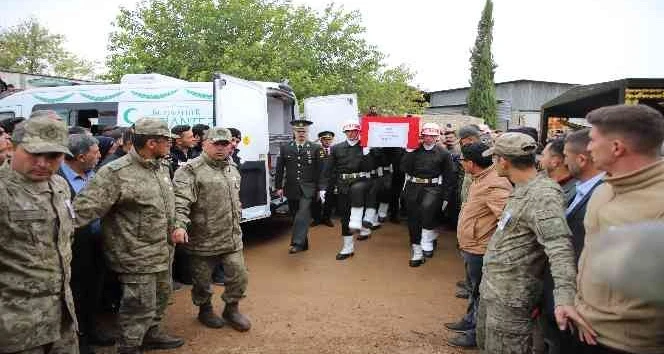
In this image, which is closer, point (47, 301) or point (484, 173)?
point (47, 301)

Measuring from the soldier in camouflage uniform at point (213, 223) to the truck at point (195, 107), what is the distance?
1.82 metres

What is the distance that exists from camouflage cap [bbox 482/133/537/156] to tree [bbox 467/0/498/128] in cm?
2296

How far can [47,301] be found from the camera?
2.41 metres

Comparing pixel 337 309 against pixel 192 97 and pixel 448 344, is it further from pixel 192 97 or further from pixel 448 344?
pixel 192 97

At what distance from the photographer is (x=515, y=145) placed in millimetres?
2799

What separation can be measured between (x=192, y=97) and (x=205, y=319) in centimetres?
354

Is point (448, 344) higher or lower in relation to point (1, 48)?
lower

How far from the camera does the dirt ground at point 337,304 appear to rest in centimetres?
404

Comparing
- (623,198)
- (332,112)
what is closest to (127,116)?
(332,112)

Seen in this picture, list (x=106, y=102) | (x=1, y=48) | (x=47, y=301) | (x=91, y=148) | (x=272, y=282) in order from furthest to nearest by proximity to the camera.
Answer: (x=1, y=48) < (x=106, y=102) < (x=272, y=282) < (x=91, y=148) < (x=47, y=301)

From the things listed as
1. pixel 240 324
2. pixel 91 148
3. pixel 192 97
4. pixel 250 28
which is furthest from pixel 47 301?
pixel 250 28

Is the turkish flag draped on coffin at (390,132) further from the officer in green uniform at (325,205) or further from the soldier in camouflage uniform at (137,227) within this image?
the soldier in camouflage uniform at (137,227)

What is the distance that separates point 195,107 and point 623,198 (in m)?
5.92

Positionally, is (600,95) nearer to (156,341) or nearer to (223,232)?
(223,232)
